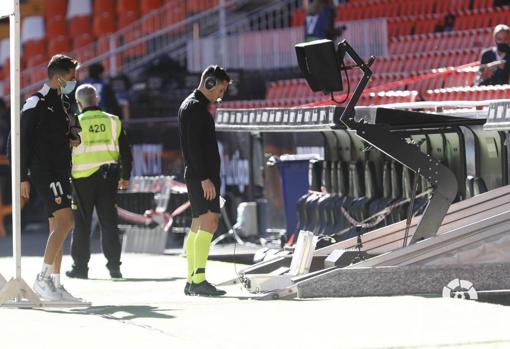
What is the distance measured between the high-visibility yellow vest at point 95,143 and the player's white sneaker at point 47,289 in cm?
325

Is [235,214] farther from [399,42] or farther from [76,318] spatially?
[76,318]

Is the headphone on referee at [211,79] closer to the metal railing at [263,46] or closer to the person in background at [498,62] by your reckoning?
the person in background at [498,62]

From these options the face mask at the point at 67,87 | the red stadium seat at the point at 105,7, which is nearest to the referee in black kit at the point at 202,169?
the face mask at the point at 67,87

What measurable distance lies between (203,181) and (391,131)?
1526 mm

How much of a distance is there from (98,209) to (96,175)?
36 cm

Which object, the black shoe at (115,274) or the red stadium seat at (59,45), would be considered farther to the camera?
the red stadium seat at (59,45)

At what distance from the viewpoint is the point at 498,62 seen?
56.0 ft

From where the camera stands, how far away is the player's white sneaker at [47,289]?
1173cm

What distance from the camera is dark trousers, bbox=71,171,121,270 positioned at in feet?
49.4

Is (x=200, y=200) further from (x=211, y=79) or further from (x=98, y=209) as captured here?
(x=98, y=209)

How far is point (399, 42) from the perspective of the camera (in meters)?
24.1

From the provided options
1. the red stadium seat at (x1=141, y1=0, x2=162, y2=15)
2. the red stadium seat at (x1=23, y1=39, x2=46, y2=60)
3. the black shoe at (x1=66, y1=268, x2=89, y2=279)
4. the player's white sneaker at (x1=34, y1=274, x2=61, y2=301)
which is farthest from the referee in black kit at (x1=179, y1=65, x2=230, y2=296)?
the red stadium seat at (x1=23, y1=39, x2=46, y2=60)

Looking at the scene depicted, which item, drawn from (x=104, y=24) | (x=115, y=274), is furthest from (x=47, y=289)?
(x=104, y=24)

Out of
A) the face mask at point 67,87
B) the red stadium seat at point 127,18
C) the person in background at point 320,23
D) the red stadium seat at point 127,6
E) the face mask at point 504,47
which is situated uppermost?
the red stadium seat at point 127,6
